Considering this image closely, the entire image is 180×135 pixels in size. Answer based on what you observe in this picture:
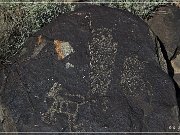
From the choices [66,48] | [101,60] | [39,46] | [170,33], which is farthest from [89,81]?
[170,33]

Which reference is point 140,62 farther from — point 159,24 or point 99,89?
point 159,24

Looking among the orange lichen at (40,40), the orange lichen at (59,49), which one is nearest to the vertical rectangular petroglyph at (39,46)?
the orange lichen at (40,40)

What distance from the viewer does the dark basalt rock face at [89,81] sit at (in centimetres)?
334

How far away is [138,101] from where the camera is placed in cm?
347

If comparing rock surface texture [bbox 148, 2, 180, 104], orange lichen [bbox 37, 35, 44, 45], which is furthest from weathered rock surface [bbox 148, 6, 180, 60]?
orange lichen [bbox 37, 35, 44, 45]

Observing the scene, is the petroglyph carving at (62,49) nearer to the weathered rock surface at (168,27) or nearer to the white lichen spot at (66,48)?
the white lichen spot at (66,48)

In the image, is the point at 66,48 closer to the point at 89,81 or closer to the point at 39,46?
the point at 39,46

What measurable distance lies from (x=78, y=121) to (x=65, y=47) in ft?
2.42

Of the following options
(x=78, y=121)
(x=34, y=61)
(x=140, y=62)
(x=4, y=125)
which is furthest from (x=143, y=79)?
(x=4, y=125)

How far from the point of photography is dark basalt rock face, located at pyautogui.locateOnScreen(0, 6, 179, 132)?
11.0 feet

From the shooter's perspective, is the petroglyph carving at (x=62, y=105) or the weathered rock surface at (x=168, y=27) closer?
the petroglyph carving at (x=62, y=105)

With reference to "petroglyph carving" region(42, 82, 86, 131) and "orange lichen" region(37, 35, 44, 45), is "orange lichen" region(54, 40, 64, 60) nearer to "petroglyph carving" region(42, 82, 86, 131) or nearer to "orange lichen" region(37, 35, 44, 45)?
"orange lichen" region(37, 35, 44, 45)

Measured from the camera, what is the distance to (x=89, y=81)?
11.7 ft

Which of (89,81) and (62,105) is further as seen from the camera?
(89,81)
